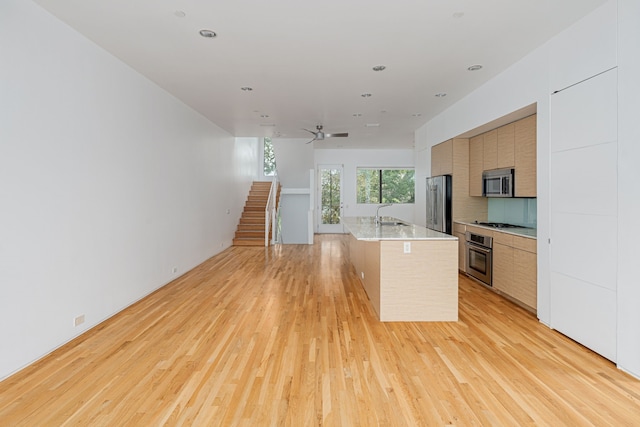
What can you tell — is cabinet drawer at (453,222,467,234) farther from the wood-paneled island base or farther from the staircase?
the staircase

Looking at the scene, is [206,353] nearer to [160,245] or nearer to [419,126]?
[160,245]

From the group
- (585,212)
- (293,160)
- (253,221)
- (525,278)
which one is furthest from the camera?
(293,160)

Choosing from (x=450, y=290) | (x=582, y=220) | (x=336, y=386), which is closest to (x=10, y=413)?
(x=336, y=386)

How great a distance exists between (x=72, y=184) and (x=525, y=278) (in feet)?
15.5

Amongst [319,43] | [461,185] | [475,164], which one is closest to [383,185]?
[461,185]

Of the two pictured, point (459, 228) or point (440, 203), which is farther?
point (440, 203)

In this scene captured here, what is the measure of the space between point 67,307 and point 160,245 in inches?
72.2

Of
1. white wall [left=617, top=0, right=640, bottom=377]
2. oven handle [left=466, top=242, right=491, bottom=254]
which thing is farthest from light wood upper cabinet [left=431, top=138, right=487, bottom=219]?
white wall [left=617, top=0, right=640, bottom=377]

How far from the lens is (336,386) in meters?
2.31

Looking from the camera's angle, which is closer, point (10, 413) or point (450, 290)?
point (10, 413)

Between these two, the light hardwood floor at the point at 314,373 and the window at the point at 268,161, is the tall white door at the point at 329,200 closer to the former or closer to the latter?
the window at the point at 268,161

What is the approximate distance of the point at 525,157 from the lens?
4164mm

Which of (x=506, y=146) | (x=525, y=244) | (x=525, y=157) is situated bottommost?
(x=525, y=244)

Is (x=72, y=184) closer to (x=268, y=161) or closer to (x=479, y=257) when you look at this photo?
(x=479, y=257)
